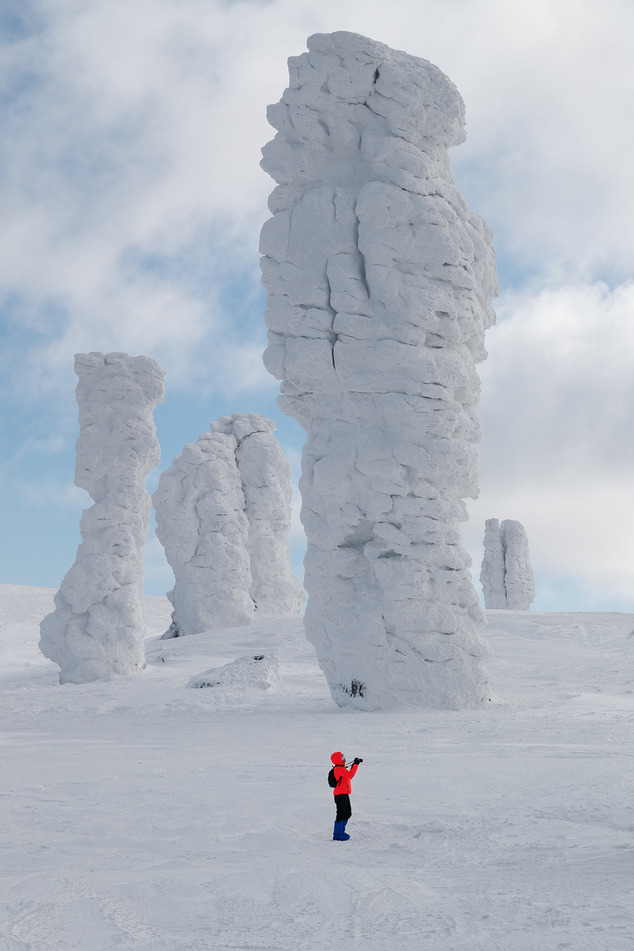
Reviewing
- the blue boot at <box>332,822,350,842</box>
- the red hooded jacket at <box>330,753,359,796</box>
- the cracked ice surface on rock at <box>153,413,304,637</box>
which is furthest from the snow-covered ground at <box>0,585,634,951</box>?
the cracked ice surface on rock at <box>153,413,304,637</box>

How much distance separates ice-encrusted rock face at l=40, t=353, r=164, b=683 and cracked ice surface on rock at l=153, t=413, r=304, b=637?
16.5 ft

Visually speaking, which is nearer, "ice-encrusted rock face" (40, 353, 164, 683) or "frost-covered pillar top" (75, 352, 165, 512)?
"ice-encrusted rock face" (40, 353, 164, 683)

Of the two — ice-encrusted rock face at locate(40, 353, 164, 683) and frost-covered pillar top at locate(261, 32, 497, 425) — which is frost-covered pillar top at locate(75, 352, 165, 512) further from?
frost-covered pillar top at locate(261, 32, 497, 425)

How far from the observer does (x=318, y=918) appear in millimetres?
3209

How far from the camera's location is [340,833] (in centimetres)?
422

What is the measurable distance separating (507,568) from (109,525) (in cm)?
2248

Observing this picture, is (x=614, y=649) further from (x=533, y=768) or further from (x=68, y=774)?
(x=68, y=774)

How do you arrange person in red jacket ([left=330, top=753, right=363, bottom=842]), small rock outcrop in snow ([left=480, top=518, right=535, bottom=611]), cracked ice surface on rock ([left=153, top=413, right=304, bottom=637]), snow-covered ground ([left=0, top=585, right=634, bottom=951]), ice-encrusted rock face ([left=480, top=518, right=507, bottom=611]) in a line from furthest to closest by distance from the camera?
ice-encrusted rock face ([left=480, top=518, right=507, bottom=611]) < small rock outcrop in snow ([left=480, top=518, right=535, bottom=611]) < cracked ice surface on rock ([left=153, top=413, right=304, bottom=637]) < person in red jacket ([left=330, top=753, right=363, bottom=842]) < snow-covered ground ([left=0, top=585, right=634, bottom=951])

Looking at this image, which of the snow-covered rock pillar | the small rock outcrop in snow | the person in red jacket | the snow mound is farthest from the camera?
the small rock outcrop in snow

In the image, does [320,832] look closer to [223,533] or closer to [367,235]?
[367,235]

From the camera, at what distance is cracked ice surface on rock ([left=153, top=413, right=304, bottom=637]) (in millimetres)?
21938

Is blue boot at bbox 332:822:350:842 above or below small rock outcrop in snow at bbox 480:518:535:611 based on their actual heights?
below

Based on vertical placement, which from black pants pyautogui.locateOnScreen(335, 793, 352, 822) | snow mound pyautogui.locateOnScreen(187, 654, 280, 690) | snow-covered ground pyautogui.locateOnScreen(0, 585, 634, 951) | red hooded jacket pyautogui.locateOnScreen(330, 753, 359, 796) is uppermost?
snow mound pyautogui.locateOnScreen(187, 654, 280, 690)

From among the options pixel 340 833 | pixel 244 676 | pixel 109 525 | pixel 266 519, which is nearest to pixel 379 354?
pixel 244 676
